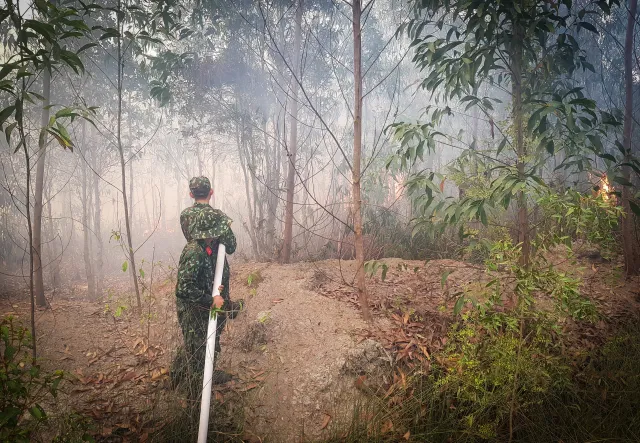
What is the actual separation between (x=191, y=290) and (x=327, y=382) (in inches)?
54.4

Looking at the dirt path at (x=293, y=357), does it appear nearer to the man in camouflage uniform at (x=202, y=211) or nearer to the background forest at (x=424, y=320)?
the background forest at (x=424, y=320)

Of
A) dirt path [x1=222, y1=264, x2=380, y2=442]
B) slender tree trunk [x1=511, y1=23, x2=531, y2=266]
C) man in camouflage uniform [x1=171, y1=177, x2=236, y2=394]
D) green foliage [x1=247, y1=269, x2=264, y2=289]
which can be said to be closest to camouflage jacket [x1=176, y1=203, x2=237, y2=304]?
man in camouflage uniform [x1=171, y1=177, x2=236, y2=394]

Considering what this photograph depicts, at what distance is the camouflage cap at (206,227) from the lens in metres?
3.03

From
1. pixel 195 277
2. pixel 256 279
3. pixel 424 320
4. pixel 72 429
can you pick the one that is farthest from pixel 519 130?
pixel 72 429

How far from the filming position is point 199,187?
3.14 m

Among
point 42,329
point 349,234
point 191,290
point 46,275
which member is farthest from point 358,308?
point 46,275

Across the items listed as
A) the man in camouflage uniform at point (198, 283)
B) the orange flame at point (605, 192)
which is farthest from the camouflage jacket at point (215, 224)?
the orange flame at point (605, 192)

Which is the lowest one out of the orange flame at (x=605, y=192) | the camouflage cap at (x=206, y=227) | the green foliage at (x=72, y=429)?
the green foliage at (x=72, y=429)

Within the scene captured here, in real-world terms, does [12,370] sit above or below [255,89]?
below

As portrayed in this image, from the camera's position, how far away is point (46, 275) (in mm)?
9805

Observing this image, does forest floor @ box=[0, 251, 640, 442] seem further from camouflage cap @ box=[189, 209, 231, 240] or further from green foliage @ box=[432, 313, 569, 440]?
camouflage cap @ box=[189, 209, 231, 240]

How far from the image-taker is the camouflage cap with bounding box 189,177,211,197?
10.3 ft

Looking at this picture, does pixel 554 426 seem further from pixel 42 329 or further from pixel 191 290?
pixel 42 329

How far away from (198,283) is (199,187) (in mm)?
860
